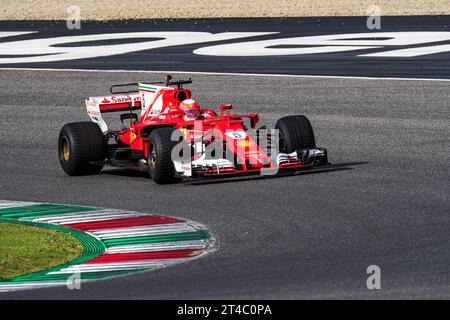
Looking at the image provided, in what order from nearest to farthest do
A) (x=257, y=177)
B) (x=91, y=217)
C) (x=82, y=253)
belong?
1. (x=82, y=253)
2. (x=91, y=217)
3. (x=257, y=177)

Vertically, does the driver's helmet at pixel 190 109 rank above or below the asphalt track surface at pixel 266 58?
above

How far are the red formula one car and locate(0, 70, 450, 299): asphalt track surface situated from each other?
21cm

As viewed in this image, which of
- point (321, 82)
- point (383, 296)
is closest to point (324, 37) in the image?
point (321, 82)

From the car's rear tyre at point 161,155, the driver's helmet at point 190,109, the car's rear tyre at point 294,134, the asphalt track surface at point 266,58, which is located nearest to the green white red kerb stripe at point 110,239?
the car's rear tyre at point 161,155

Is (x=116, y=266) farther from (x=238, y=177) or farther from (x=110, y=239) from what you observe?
(x=238, y=177)

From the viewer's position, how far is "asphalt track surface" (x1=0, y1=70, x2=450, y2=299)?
356 inches

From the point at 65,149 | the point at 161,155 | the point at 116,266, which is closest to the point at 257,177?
the point at 161,155

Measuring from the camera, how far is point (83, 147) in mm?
14875

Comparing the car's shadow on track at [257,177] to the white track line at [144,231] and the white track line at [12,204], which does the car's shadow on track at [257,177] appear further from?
the white track line at [144,231]

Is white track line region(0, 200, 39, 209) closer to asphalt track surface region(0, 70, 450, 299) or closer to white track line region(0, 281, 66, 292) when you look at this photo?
asphalt track surface region(0, 70, 450, 299)

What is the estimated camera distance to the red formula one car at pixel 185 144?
543 inches

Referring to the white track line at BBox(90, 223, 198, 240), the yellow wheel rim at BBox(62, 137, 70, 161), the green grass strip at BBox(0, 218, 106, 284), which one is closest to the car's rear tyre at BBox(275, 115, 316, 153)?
the yellow wheel rim at BBox(62, 137, 70, 161)

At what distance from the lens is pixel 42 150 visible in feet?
56.5

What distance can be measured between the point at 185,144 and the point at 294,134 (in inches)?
58.2
